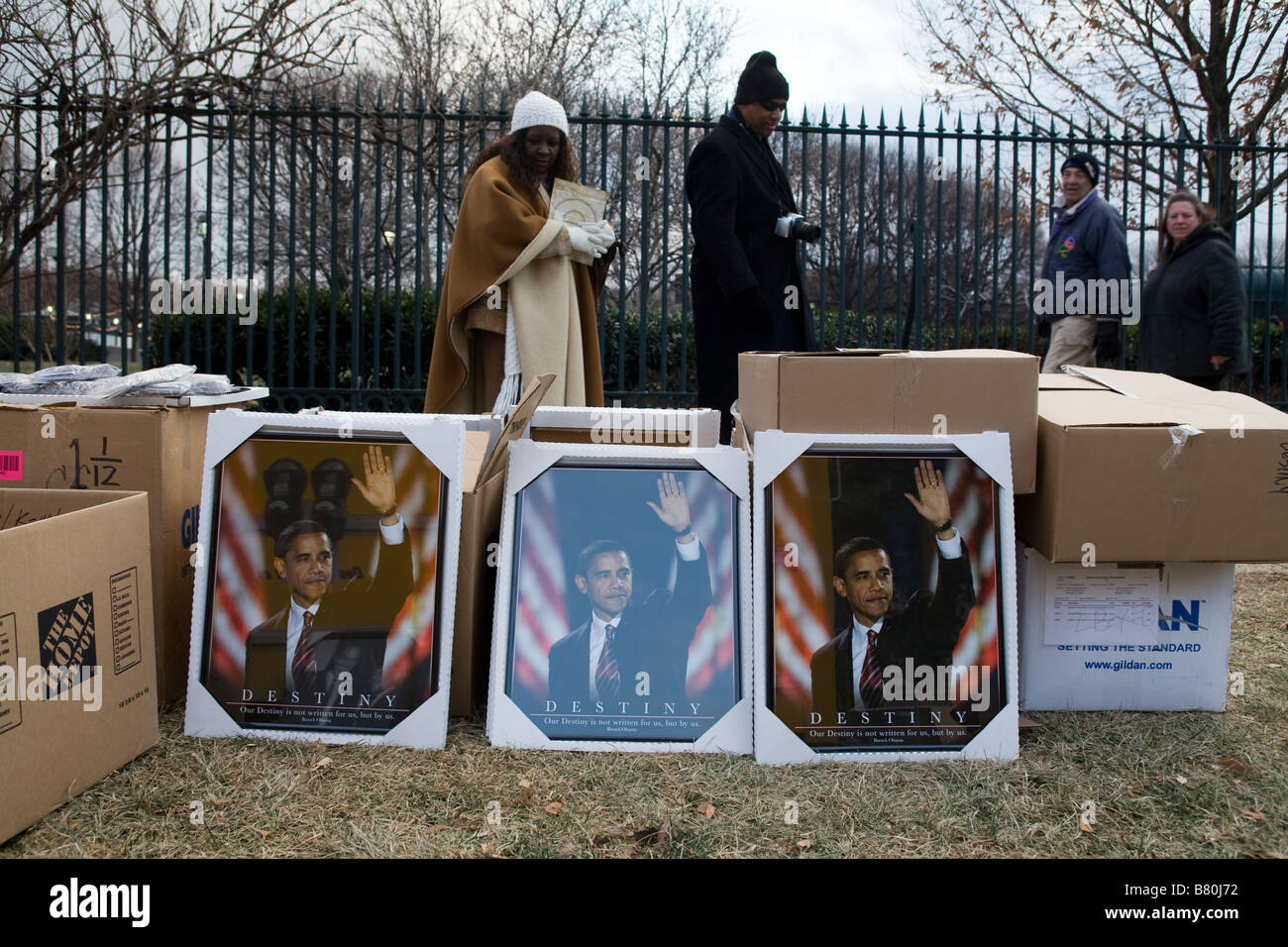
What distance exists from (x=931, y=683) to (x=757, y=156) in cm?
274

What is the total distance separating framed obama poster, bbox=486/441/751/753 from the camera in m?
2.49

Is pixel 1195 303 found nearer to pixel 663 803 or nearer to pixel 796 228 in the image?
pixel 796 228

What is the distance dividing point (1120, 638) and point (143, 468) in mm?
2709

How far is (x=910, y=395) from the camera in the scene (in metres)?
2.64

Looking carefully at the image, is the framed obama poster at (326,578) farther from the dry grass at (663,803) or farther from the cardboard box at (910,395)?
the cardboard box at (910,395)

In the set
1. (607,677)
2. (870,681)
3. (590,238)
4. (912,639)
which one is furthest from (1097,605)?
(590,238)

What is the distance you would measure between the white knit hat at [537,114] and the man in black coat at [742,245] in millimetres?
611

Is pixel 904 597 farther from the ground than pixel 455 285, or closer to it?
closer to it

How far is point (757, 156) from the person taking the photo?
4453 mm

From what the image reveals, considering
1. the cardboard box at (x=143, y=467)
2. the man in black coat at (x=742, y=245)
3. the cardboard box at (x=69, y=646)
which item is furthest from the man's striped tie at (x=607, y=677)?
the man in black coat at (x=742, y=245)

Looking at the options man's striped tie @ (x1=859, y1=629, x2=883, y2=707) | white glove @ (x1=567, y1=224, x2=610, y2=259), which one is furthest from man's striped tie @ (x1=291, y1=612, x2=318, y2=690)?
white glove @ (x1=567, y1=224, x2=610, y2=259)

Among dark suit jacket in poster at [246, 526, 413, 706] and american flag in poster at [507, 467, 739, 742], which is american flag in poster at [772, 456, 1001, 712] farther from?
dark suit jacket in poster at [246, 526, 413, 706]

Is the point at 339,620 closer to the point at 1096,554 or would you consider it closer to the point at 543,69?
the point at 1096,554
